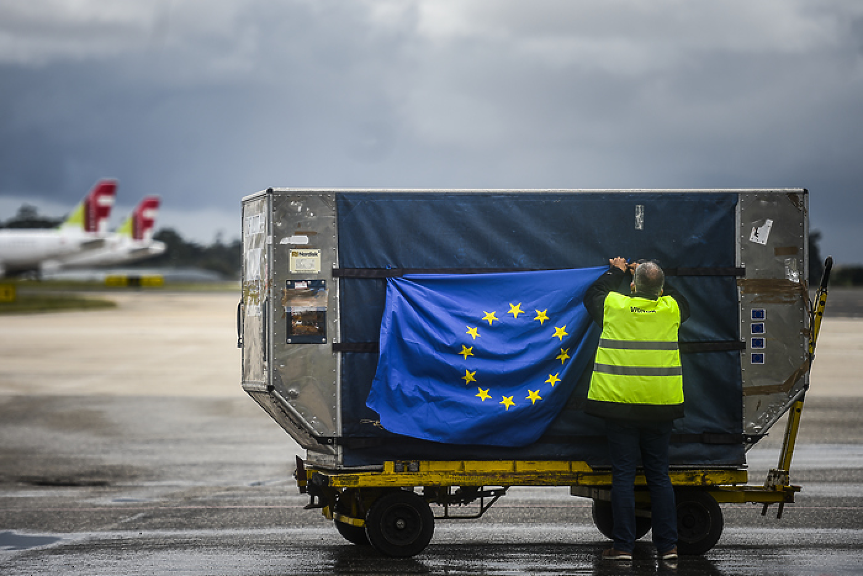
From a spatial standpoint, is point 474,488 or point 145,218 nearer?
point 474,488

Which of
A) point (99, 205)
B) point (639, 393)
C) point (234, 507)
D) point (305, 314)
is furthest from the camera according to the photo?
point (99, 205)

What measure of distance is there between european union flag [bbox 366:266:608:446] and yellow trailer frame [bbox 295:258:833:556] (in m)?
0.24

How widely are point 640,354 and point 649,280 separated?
1.63 feet

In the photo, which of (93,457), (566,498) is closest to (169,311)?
(93,457)

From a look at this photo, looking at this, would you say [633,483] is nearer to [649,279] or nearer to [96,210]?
[649,279]

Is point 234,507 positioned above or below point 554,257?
below

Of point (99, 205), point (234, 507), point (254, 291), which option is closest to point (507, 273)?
point (254, 291)

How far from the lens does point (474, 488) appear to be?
694 cm

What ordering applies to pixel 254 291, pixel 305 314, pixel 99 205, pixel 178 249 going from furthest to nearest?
pixel 178 249 → pixel 99 205 → pixel 254 291 → pixel 305 314

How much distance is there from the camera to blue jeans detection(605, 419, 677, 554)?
21.3 feet

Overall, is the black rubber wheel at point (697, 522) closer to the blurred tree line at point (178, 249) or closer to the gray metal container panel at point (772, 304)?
the gray metal container panel at point (772, 304)

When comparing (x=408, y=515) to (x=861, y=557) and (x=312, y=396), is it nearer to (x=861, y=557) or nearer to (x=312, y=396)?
(x=312, y=396)

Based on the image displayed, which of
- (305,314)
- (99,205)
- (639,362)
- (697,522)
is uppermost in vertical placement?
(99,205)

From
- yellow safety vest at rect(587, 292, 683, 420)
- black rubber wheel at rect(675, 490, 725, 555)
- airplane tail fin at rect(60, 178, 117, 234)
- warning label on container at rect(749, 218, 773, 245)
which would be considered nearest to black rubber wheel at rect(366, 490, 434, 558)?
yellow safety vest at rect(587, 292, 683, 420)
